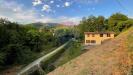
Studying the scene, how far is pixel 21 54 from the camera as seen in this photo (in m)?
28.4

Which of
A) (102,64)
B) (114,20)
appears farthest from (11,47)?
(114,20)

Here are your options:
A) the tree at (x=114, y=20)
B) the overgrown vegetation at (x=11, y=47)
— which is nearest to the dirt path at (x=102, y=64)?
the overgrown vegetation at (x=11, y=47)

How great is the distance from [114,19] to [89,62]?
56.4 m

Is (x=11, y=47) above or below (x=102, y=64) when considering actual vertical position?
below

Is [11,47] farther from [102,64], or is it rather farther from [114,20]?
[114,20]

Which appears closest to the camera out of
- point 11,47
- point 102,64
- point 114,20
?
point 102,64

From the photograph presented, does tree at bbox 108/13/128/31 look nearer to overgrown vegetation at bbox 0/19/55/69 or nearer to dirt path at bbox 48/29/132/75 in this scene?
overgrown vegetation at bbox 0/19/55/69

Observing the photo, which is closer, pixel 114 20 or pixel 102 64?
pixel 102 64

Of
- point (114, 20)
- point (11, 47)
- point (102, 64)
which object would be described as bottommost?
point (11, 47)

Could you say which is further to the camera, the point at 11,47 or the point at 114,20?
the point at 114,20

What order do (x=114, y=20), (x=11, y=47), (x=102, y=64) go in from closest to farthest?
(x=102, y=64), (x=11, y=47), (x=114, y=20)

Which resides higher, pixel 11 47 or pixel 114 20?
pixel 114 20

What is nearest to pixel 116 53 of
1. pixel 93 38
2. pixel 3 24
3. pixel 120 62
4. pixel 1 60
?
pixel 120 62

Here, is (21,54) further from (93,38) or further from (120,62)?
(120,62)
